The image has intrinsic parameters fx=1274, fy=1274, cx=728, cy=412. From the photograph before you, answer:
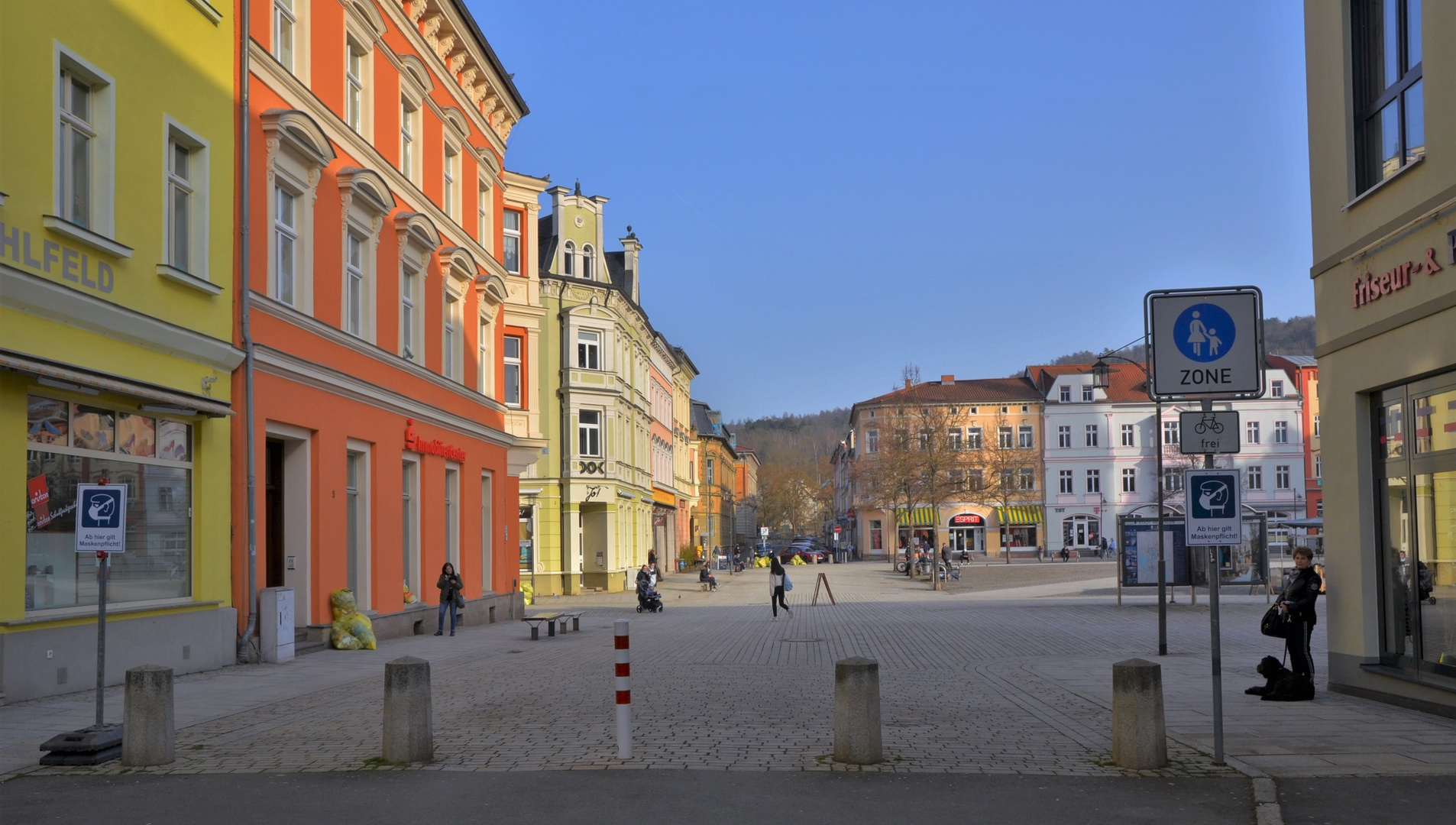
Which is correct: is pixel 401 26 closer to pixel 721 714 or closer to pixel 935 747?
pixel 721 714

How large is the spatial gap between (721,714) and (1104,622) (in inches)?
654

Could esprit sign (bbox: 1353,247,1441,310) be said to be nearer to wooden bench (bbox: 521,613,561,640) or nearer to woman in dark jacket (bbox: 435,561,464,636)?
wooden bench (bbox: 521,613,561,640)

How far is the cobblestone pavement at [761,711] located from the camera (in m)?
9.16

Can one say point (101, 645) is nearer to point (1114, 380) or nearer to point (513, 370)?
point (513, 370)

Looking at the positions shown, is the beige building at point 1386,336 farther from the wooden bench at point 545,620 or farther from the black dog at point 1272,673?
the wooden bench at point 545,620

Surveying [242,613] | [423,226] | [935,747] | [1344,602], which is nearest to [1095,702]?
[1344,602]

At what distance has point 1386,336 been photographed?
12094 mm

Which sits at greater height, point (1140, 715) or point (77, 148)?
point (77, 148)

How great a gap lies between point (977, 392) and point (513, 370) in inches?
2369

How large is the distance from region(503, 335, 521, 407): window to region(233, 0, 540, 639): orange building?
4184 mm

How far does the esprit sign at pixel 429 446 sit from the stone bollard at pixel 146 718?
1611cm

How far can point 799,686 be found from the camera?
14391 millimetres

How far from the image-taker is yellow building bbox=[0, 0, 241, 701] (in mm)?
12695

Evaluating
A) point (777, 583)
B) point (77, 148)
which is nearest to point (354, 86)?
point (77, 148)
